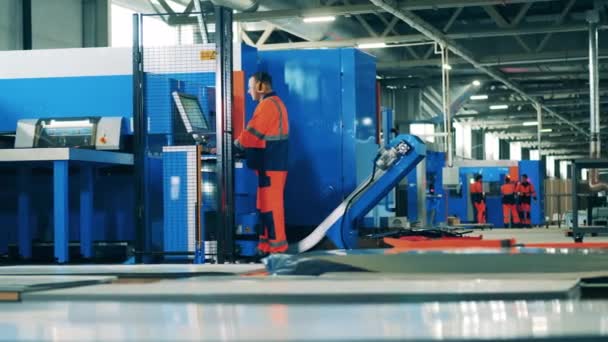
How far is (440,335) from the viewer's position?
1.97 metres

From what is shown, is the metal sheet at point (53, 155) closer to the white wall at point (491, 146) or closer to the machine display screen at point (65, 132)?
the machine display screen at point (65, 132)

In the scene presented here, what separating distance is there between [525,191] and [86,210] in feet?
57.4

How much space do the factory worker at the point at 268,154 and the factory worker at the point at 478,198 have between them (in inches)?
646

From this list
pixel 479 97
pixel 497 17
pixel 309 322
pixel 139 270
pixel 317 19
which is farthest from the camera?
pixel 479 97

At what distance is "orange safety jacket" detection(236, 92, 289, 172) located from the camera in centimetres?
770

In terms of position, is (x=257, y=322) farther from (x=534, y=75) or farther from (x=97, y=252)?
(x=534, y=75)

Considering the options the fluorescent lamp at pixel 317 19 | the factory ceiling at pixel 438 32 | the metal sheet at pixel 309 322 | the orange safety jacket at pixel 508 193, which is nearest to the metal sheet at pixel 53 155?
the metal sheet at pixel 309 322

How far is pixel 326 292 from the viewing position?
2.89m

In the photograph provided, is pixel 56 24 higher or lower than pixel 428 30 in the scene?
lower

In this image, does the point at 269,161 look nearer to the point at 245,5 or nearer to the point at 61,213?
the point at 61,213

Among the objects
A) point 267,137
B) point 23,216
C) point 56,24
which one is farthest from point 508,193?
point 23,216

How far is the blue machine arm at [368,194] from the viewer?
26.1 ft

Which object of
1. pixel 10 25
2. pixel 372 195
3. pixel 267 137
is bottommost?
pixel 372 195

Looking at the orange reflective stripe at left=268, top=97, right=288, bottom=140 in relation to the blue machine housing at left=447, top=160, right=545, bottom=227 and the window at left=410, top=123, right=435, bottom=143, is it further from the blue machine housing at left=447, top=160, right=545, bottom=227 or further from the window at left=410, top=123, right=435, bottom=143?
the blue machine housing at left=447, top=160, right=545, bottom=227
